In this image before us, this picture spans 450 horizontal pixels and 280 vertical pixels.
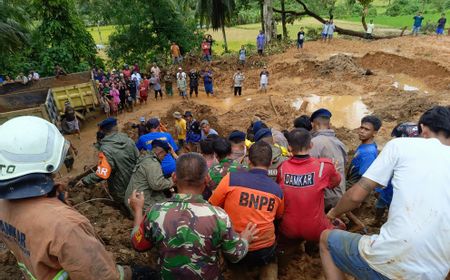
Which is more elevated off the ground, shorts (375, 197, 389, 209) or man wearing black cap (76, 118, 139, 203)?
man wearing black cap (76, 118, 139, 203)

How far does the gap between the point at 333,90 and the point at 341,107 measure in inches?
66.1

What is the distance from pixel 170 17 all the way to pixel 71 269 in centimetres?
2049

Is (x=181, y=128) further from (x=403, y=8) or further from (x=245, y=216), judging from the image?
(x=403, y=8)

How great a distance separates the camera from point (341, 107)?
42.4ft

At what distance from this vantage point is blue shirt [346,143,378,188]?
4.35 metres

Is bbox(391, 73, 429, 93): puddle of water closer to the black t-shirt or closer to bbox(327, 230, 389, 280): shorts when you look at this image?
the black t-shirt

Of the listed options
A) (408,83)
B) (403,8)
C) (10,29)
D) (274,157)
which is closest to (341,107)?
(408,83)

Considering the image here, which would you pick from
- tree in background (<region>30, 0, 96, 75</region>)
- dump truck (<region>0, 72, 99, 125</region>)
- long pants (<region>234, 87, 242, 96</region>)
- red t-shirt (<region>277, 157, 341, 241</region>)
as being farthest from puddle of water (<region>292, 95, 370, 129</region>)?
tree in background (<region>30, 0, 96, 75</region>)

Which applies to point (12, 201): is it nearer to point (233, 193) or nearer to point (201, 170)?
point (201, 170)

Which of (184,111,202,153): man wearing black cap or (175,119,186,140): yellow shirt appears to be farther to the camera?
(175,119,186,140): yellow shirt

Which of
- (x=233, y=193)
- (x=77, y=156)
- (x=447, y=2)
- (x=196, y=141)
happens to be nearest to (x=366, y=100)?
(x=196, y=141)

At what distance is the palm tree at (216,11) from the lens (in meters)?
22.2

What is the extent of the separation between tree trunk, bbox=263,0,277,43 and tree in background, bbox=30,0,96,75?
10091 mm

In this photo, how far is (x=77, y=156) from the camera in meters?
10.1
